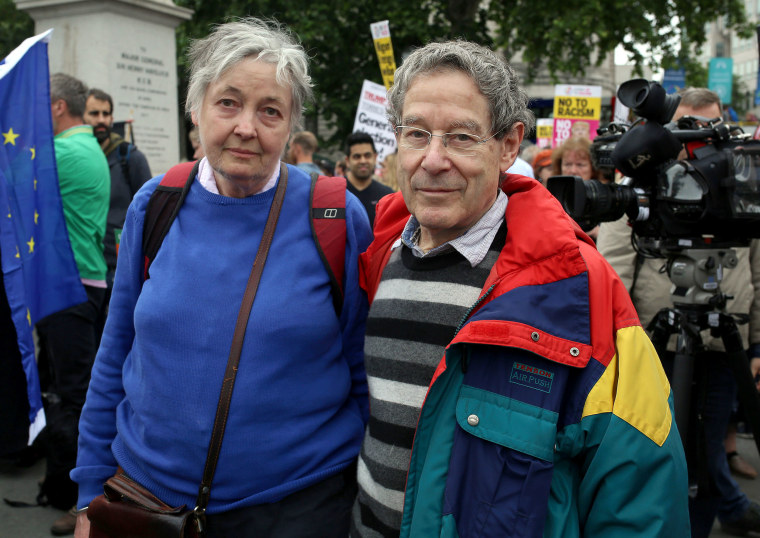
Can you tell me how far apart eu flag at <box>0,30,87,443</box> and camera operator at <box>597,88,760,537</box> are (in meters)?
2.60

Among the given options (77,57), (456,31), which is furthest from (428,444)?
(456,31)

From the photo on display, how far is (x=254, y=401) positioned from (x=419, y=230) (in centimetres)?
59

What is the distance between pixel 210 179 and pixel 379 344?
0.67 meters

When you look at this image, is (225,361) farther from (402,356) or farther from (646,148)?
(646,148)

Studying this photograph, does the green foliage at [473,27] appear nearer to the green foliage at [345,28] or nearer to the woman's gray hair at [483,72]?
the green foliage at [345,28]

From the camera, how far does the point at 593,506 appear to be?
1.39 meters

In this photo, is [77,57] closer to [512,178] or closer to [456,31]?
[512,178]

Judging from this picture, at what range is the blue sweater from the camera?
1756 millimetres

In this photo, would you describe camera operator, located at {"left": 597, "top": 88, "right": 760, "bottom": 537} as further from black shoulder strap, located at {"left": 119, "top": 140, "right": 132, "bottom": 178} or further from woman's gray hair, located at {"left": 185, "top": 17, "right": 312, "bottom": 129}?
black shoulder strap, located at {"left": 119, "top": 140, "right": 132, "bottom": 178}

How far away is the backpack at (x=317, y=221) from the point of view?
1888mm

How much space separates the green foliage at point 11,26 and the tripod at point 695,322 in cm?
2385

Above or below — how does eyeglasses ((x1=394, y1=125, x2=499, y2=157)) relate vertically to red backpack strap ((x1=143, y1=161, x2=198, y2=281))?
above

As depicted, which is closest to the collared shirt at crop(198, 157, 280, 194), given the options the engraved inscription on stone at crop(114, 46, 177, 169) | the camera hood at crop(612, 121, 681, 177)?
the camera hood at crop(612, 121, 681, 177)

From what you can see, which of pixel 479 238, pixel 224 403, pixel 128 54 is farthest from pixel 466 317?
pixel 128 54
